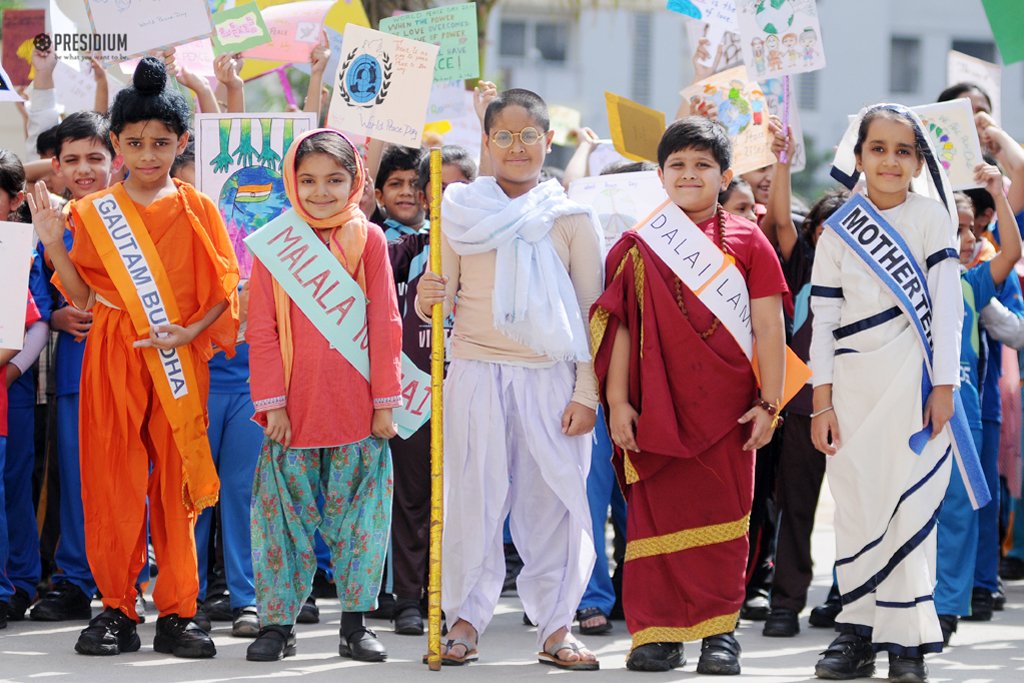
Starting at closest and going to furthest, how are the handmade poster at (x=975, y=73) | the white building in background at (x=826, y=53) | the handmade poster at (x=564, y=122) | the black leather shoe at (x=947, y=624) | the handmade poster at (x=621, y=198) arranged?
1. the black leather shoe at (x=947, y=624)
2. the handmade poster at (x=621, y=198)
3. the handmade poster at (x=975, y=73)
4. the handmade poster at (x=564, y=122)
5. the white building in background at (x=826, y=53)

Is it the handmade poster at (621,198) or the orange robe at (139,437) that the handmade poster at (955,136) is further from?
the orange robe at (139,437)

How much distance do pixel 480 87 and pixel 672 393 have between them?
1.82 metres

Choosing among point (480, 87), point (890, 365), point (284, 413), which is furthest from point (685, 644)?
point (480, 87)

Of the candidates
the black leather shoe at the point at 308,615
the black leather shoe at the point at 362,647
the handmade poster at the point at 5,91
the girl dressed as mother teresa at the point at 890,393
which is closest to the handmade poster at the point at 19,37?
the handmade poster at the point at 5,91

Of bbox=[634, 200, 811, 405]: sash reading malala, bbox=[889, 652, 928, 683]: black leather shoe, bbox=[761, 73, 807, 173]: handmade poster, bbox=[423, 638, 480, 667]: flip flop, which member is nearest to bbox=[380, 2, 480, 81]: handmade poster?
bbox=[761, 73, 807, 173]: handmade poster

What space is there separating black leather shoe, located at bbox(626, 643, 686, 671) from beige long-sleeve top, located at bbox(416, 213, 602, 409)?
2.88 ft

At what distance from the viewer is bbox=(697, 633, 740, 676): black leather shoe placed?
5.50 m

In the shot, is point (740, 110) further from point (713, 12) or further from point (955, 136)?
point (955, 136)

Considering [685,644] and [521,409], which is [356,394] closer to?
[521,409]

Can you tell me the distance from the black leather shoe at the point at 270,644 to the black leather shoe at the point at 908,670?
2125 mm

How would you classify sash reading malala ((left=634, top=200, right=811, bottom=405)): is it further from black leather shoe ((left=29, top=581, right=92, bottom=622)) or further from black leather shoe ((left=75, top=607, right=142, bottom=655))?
black leather shoe ((left=29, top=581, right=92, bottom=622))

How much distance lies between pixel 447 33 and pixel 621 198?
1.23 m

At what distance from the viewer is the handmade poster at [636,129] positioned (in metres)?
7.78

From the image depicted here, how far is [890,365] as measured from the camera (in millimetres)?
5488
